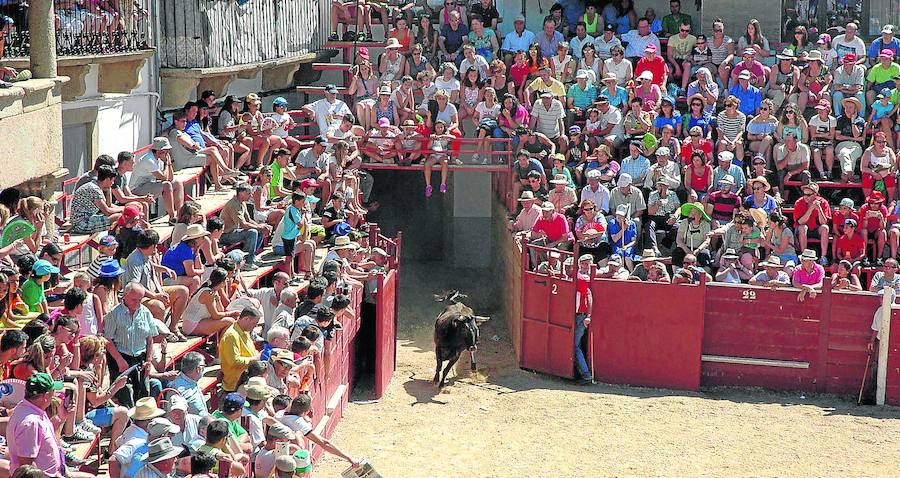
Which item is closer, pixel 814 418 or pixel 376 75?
pixel 814 418

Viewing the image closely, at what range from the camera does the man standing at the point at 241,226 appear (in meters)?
16.6

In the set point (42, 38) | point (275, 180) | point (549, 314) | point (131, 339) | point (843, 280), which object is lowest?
point (549, 314)

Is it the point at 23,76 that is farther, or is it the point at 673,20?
the point at 673,20

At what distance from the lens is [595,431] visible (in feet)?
54.8

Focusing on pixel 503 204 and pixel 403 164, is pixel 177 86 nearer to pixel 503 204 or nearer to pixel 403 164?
pixel 403 164

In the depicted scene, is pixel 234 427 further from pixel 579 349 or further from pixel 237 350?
pixel 579 349

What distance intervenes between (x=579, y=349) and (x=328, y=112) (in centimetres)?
544

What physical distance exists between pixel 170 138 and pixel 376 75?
562cm

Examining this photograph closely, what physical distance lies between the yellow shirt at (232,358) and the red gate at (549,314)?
253 inches

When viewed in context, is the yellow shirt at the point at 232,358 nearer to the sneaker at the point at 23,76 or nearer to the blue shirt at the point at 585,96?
the sneaker at the point at 23,76

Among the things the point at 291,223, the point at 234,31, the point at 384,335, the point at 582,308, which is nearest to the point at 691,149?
the point at 582,308

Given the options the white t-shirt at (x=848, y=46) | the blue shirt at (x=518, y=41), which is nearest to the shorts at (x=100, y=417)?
the blue shirt at (x=518, y=41)

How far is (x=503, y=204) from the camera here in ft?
73.9

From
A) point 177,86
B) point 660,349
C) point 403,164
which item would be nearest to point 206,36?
point 177,86
